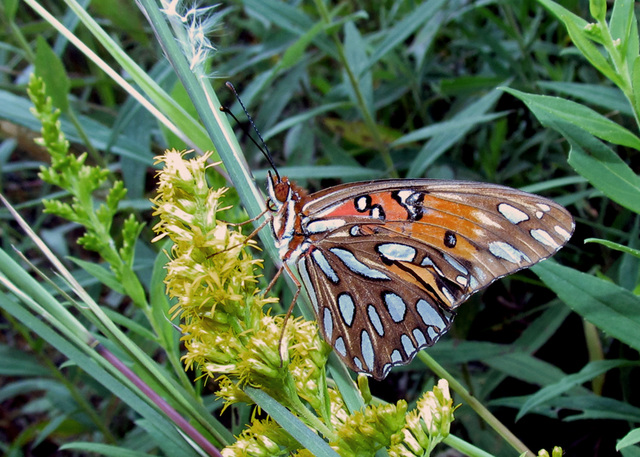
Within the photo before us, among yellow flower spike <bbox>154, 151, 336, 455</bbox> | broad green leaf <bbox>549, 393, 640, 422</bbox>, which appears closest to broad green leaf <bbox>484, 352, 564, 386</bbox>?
broad green leaf <bbox>549, 393, 640, 422</bbox>

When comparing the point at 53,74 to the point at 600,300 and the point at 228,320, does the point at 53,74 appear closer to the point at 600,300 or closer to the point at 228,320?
the point at 228,320

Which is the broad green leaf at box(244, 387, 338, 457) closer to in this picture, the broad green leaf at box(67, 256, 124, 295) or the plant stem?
the plant stem

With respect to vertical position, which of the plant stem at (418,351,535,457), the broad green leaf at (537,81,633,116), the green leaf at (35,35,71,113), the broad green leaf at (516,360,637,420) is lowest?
the broad green leaf at (516,360,637,420)

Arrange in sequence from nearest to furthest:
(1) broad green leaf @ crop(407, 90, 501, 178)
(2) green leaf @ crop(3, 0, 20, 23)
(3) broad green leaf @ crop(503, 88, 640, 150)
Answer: (3) broad green leaf @ crop(503, 88, 640, 150) < (2) green leaf @ crop(3, 0, 20, 23) < (1) broad green leaf @ crop(407, 90, 501, 178)

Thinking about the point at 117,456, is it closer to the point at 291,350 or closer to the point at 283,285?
the point at 291,350

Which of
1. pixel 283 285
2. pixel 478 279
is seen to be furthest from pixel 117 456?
pixel 283 285

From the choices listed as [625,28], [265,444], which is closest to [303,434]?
[265,444]

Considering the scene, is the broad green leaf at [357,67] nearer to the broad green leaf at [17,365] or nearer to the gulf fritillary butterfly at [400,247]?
the gulf fritillary butterfly at [400,247]

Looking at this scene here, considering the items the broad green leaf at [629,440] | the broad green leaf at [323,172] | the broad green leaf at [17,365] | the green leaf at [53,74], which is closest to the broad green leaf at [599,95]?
the broad green leaf at [323,172]
